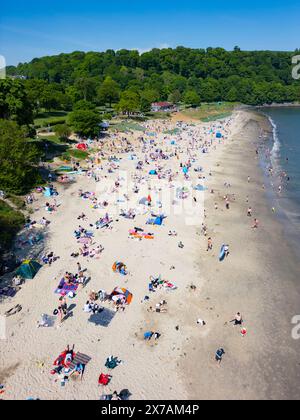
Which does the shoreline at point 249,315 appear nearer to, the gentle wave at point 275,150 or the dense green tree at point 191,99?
the gentle wave at point 275,150

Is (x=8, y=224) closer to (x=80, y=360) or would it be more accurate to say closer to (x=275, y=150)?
(x=80, y=360)

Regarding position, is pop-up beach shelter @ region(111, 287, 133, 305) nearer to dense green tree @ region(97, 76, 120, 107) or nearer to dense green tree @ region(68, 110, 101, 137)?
dense green tree @ region(68, 110, 101, 137)

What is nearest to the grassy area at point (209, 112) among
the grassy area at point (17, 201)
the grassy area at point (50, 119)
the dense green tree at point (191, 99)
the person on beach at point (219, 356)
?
the dense green tree at point (191, 99)

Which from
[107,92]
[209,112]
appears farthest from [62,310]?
[209,112]

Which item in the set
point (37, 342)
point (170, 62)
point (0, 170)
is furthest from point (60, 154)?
point (170, 62)

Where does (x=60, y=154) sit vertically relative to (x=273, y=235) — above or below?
above

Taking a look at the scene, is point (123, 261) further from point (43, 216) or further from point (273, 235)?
point (273, 235)
